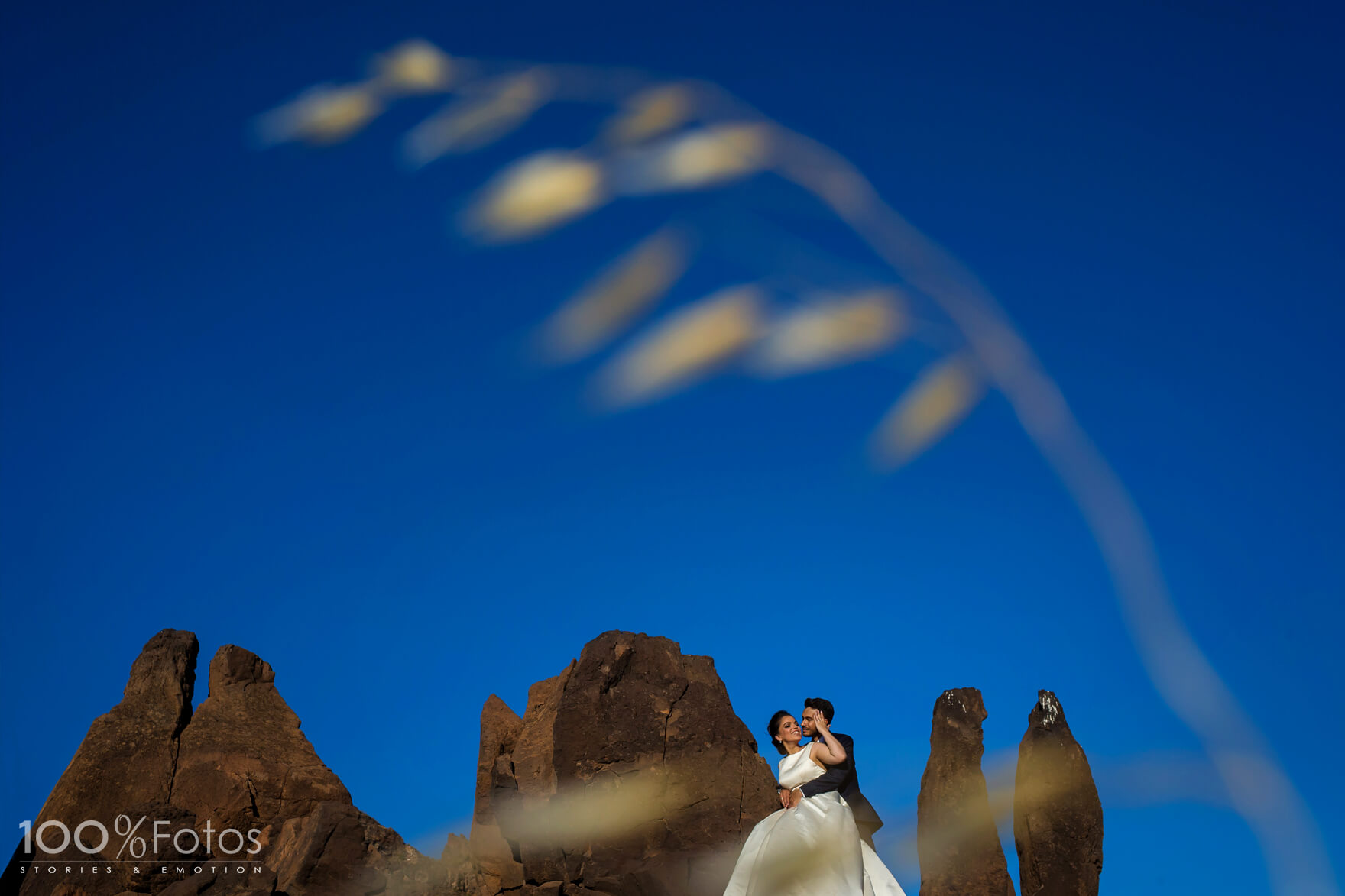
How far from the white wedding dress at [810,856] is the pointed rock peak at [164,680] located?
53.2ft

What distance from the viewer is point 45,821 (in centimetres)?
2288

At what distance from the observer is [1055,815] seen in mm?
25422

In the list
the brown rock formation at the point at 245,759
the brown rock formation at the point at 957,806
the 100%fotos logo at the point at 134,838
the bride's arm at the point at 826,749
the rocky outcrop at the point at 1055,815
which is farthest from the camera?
the brown rock formation at the point at 957,806

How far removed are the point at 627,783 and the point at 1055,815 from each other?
31.4 feet

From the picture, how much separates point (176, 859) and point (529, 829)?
30.6 feet

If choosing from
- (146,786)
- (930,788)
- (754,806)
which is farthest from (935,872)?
(146,786)

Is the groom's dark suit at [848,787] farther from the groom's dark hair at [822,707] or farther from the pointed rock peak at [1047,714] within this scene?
the pointed rock peak at [1047,714]

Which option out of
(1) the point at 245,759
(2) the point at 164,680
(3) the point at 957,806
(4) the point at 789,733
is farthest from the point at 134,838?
(3) the point at 957,806

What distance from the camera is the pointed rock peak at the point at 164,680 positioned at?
25750 mm

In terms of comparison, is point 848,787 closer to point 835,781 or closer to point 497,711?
point 835,781

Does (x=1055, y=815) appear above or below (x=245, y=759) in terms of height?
below

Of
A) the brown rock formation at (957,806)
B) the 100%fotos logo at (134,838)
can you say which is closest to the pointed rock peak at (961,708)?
the brown rock formation at (957,806)

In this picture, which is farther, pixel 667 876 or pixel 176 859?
pixel 667 876

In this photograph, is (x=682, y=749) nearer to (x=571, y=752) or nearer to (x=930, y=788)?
(x=571, y=752)
